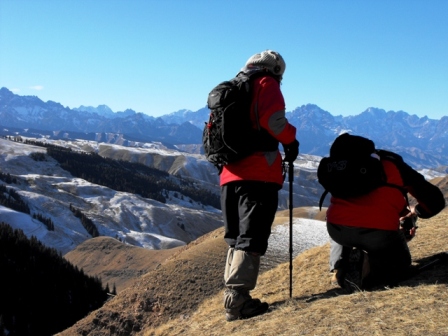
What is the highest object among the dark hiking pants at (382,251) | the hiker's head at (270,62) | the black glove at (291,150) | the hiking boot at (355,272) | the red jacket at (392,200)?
the hiker's head at (270,62)

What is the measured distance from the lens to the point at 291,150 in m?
7.09

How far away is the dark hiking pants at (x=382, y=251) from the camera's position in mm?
6703

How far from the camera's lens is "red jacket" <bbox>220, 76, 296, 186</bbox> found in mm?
6500

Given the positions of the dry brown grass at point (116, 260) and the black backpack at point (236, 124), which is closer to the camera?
the black backpack at point (236, 124)

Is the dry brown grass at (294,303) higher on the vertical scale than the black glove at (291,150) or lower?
lower

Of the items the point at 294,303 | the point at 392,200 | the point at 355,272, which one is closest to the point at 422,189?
the point at 392,200

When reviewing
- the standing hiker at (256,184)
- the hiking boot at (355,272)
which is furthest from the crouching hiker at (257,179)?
the hiking boot at (355,272)

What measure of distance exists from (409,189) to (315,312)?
232 centimetres

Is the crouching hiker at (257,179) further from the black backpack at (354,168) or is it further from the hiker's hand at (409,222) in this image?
the hiker's hand at (409,222)

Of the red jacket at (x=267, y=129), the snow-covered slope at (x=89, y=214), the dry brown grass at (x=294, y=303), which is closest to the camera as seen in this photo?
the dry brown grass at (x=294, y=303)

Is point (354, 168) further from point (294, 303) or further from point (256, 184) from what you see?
point (294, 303)

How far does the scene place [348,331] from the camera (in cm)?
529

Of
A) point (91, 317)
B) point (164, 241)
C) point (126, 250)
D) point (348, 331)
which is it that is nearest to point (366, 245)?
point (348, 331)

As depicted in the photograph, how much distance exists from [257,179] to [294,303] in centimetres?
213
